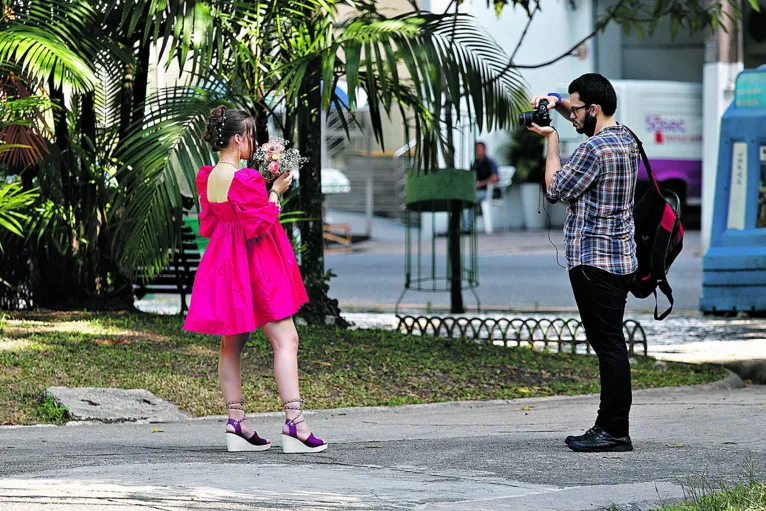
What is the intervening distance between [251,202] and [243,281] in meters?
0.37

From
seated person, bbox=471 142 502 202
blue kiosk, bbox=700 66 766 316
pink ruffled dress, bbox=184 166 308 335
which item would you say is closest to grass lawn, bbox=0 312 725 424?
pink ruffled dress, bbox=184 166 308 335

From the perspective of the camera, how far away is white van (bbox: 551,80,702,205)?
26156 millimetres

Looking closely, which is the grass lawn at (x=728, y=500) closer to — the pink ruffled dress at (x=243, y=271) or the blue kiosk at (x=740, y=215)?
the pink ruffled dress at (x=243, y=271)

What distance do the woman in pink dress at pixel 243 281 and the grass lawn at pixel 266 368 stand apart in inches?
64.4

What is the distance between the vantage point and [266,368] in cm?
853

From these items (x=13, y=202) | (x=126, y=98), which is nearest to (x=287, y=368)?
(x=13, y=202)

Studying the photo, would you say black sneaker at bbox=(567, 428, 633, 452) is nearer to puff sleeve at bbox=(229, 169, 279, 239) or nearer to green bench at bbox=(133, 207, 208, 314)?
puff sleeve at bbox=(229, 169, 279, 239)

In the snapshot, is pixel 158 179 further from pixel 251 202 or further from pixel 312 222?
pixel 251 202

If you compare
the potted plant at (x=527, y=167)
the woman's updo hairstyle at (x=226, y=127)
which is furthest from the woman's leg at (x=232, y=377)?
the potted plant at (x=527, y=167)

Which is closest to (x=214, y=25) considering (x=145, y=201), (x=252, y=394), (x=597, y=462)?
(x=145, y=201)

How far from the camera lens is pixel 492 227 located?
27.7 metres

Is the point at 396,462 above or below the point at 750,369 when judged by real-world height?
above

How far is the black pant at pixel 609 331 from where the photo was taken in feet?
19.3

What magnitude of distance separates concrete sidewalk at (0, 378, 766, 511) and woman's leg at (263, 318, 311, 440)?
0.63ft
